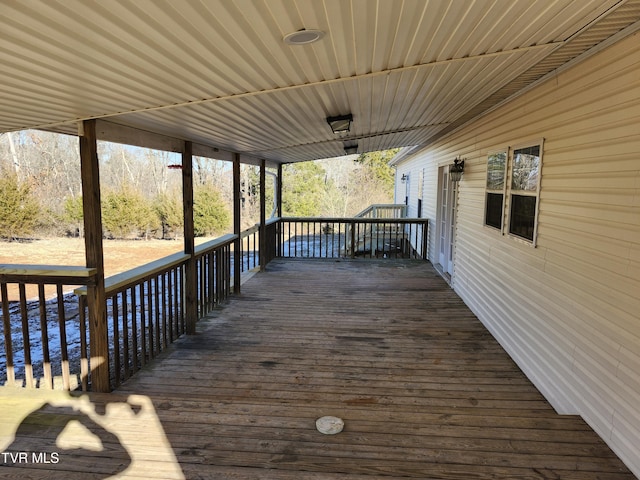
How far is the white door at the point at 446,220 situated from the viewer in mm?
6828

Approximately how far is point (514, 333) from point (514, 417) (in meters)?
1.25

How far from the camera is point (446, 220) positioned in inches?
287

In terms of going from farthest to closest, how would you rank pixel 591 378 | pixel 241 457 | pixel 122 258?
pixel 122 258 < pixel 591 378 < pixel 241 457

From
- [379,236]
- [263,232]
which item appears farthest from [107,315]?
[379,236]

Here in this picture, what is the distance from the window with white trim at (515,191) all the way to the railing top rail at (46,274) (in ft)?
12.1

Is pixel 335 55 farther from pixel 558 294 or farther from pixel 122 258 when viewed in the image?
pixel 122 258

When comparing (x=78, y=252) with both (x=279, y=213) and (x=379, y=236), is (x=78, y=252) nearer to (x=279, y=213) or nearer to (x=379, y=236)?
(x=279, y=213)

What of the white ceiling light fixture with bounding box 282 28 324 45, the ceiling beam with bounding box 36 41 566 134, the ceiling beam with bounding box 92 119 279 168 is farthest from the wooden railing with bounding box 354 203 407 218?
the white ceiling light fixture with bounding box 282 28 324 45

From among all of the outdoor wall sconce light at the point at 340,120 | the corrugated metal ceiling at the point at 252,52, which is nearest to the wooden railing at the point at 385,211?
the outdoor wall sconce light at the point at 340,120

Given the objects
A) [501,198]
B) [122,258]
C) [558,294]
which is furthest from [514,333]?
[122,258]

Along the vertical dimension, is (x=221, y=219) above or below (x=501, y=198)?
below

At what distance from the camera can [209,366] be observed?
351cm

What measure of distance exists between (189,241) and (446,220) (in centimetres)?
494

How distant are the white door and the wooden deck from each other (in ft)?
8.89
